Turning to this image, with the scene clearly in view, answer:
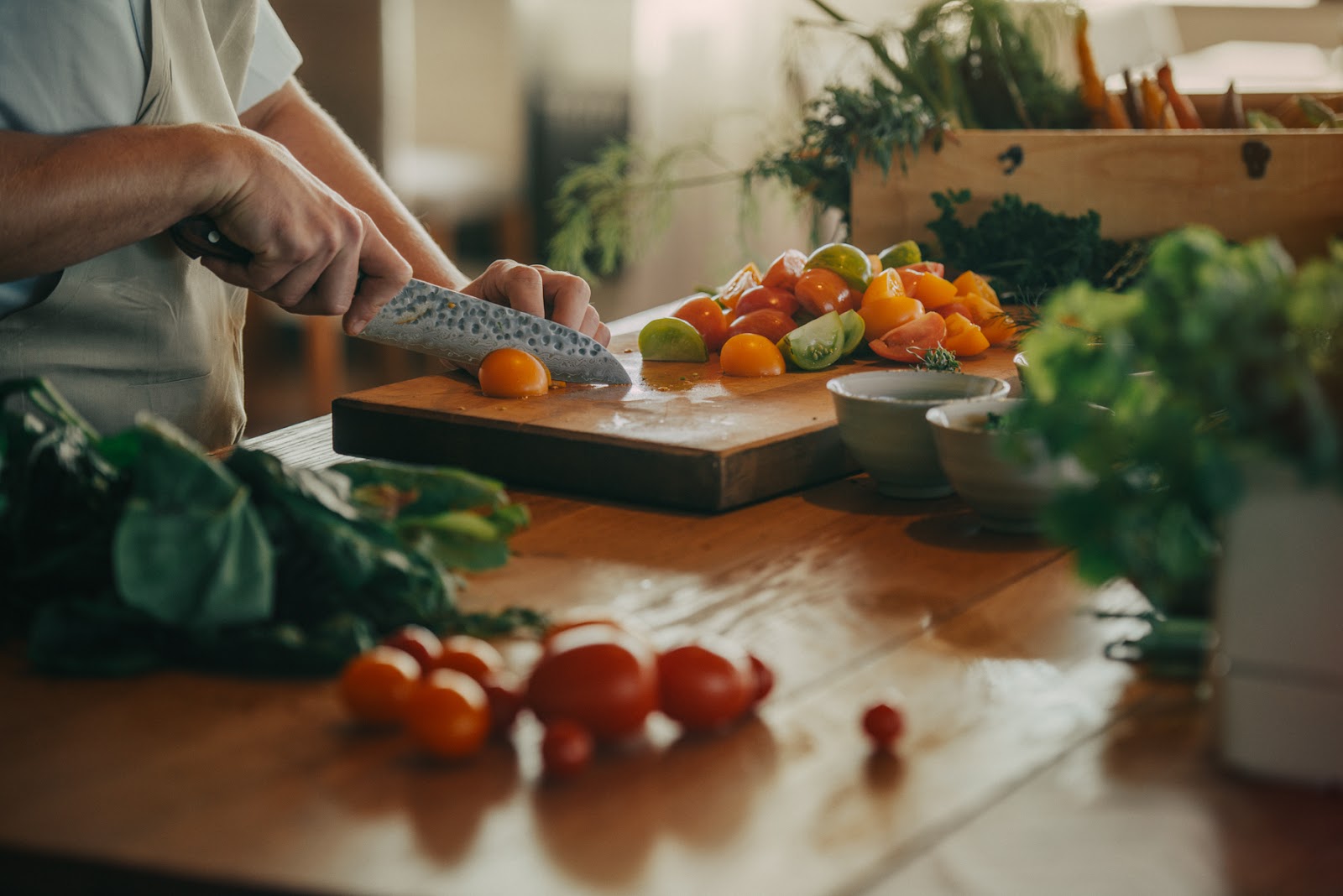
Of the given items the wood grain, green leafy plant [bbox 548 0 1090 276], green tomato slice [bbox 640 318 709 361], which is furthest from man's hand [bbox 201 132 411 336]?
the wood grain

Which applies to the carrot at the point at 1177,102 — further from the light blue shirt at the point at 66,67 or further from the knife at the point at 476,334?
the light blue shirt at the point at 66,67

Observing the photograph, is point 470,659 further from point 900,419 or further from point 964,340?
point 964,340

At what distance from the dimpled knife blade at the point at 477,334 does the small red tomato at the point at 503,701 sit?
2.62 feet

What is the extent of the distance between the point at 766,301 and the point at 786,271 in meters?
0.07

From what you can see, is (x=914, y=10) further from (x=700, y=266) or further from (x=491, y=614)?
(x=700, y=266)

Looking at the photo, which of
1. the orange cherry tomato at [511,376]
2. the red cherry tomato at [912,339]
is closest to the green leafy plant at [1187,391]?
the orange cherry tomato at [511,376]

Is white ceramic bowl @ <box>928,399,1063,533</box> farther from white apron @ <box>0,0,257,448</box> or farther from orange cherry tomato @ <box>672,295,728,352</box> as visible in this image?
white apron @ <box>0,0,257,448</box>

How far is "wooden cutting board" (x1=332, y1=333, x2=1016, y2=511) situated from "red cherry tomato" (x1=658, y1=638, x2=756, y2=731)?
476 millimetres

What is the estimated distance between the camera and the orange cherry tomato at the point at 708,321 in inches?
68.4

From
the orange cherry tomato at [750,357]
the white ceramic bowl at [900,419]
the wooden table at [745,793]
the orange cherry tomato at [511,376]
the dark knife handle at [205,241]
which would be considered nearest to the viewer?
the wooden table at [745,793]

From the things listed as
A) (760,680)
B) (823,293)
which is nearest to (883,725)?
(760,680)

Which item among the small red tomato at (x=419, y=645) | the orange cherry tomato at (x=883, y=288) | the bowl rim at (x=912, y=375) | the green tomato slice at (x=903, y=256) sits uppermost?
the green tomato slice at (x=903, y=256)

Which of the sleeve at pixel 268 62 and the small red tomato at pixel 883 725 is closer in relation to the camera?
the small red tomato at pixel 883 725

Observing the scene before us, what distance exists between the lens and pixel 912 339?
5.49 feet
